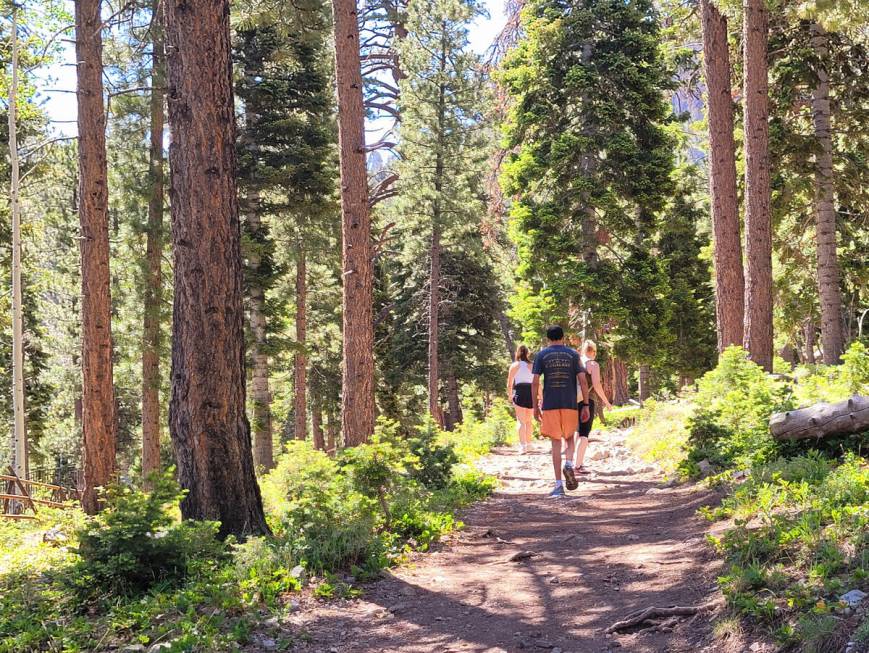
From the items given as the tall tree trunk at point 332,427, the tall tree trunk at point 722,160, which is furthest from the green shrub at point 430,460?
the tall tree trunk at point 332,427

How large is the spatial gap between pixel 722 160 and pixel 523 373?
18.1 ft

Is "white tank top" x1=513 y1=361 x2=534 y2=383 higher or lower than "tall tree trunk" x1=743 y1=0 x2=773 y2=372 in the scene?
lower

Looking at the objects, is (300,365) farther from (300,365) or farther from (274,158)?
(274,158)

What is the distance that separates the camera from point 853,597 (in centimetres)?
404

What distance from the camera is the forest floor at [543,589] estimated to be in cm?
484

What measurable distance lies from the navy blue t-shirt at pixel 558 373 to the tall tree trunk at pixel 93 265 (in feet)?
26.0

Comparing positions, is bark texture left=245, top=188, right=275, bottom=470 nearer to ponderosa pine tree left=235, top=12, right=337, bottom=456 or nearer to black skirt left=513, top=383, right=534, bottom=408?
ponderosa pine tree left=235, top=12, right=337, bottom=456

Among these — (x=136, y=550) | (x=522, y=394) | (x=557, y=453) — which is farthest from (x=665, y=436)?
(x=136, y=550)

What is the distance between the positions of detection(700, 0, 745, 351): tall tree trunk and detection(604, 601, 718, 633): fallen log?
33.4ft

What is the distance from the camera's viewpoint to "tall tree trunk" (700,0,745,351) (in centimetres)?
1408

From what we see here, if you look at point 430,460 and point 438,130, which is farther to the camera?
point 438,130

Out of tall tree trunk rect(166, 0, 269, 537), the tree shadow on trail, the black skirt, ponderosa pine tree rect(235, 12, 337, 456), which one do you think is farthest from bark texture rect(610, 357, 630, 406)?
tall tree trunk rect(166, 0, 269, 537)

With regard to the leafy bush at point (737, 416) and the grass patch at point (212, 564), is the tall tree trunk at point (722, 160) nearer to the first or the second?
the leafy bush at point (737, 416)

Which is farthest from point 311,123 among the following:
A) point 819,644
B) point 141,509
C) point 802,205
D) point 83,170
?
point 819,644
